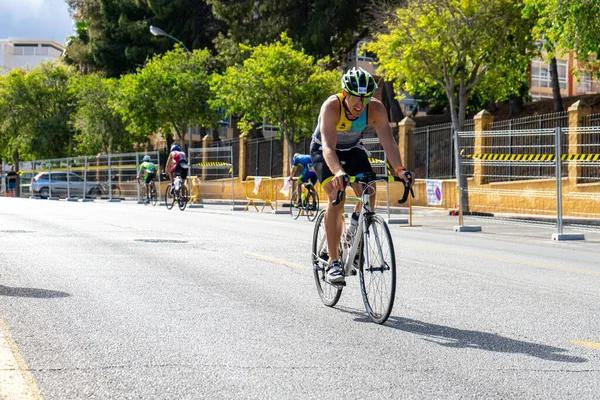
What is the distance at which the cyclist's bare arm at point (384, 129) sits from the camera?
Result: 22.1 ft

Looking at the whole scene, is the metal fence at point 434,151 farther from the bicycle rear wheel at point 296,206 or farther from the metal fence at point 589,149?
the metal fence at point 589,149

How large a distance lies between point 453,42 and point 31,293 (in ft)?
79.6

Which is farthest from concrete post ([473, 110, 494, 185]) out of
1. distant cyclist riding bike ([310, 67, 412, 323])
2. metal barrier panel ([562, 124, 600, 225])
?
distant cyclist riding bike ([310, 67, 412, 323])

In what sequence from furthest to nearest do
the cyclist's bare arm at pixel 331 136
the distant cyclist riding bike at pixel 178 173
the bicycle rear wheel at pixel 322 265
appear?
1. the distant cyclist riding bike at pixel 178 173
2. the bicycle rear wheel at pixel 322 265
3. the cyclist's bare arm at pixel 331 136

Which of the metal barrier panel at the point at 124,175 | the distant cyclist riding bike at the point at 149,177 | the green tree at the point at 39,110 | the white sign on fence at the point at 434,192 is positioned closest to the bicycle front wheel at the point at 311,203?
the white sign on fence at the point at 434,192

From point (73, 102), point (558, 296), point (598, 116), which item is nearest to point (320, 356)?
point (558, 296)

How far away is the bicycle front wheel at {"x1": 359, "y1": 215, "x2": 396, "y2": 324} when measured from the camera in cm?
618

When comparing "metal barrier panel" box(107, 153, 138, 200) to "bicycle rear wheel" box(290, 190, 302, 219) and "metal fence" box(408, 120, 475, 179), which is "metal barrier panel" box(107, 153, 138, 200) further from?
"bicycle rear wheel" box(290, 190, 302, 219)

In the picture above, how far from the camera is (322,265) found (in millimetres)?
7188

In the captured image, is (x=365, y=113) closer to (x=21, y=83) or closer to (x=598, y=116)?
(x=598, y=116)

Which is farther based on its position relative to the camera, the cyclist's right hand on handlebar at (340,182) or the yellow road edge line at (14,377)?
the cyclist's right hand on handlebar at (340,182)

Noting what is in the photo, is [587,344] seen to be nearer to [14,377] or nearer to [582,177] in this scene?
[14,377]

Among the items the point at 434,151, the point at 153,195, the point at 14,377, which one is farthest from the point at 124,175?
the point at 14,377

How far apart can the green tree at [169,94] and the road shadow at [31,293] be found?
122ft
